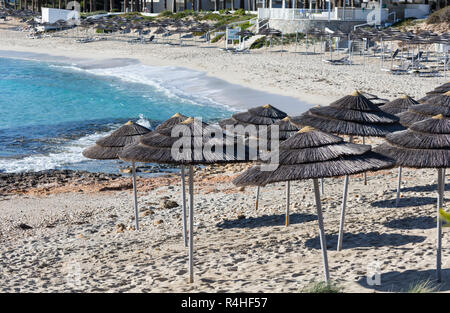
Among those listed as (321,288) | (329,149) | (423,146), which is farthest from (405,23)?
(321,288)

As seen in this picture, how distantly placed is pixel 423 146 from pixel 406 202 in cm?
388

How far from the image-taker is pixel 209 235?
10336 millimetres

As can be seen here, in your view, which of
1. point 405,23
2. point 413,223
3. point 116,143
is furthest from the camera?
point 405,23

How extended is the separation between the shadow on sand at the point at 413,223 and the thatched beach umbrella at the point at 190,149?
3.16 meters

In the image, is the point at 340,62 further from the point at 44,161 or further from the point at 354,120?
the point at 354,120

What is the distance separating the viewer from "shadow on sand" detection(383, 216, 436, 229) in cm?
967

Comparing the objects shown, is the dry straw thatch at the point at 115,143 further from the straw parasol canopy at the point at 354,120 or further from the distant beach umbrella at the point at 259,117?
the straw parasol canopy at the point at 354,120

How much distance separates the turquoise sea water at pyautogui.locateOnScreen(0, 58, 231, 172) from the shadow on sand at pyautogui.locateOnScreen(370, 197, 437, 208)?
332 inches

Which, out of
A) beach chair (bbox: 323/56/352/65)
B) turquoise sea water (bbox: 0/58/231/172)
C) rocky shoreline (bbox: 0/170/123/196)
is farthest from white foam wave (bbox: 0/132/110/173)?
beach chair (bbox: 323/56/352/65)

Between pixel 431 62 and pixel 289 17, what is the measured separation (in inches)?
543

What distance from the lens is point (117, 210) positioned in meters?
12.6

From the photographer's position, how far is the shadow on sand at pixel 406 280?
23.3ft

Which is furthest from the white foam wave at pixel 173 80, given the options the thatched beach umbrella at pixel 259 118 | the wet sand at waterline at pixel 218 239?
the thatched beach umbrella at pixel 259 118
